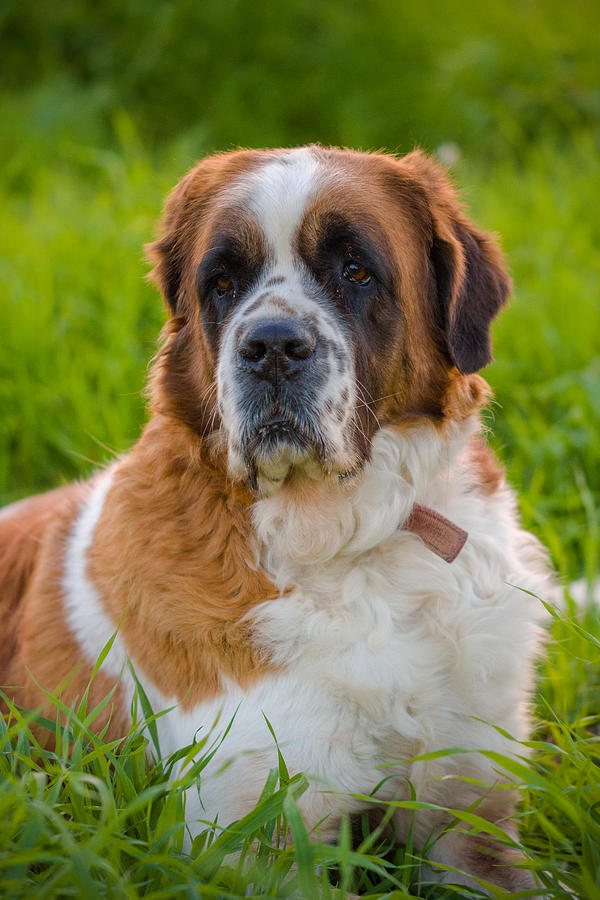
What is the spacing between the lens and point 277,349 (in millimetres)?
2230

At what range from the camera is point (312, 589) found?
2.38 meters

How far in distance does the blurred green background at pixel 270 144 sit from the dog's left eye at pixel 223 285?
1.36 metres

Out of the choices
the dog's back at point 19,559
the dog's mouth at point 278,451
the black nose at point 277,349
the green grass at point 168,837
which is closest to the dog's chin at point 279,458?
the dog's mouth at point 278,451

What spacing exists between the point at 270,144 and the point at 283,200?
21.3ft

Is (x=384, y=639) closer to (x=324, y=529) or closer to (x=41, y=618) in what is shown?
(x=324, y=529)

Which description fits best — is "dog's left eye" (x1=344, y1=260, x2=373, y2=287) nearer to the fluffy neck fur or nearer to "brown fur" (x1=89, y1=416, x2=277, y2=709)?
the fluffy neck fur

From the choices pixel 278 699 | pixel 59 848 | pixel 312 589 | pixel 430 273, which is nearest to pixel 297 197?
pixel 430 273

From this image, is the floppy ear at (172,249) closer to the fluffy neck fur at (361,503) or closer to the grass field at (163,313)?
the fluffy neck fur at (361,503)

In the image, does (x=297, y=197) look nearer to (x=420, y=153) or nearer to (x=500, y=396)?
(x=420, y=153)

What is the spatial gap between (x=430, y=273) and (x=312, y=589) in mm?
947

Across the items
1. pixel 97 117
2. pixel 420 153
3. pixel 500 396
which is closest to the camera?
pixel 420 153

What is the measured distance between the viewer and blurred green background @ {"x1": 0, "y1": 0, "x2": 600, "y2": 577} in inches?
173

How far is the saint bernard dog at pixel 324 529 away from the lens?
227cm

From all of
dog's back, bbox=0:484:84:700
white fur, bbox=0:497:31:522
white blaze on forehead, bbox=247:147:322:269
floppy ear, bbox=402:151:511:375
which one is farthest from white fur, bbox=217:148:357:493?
white fur, bbox=0:497:31:522
